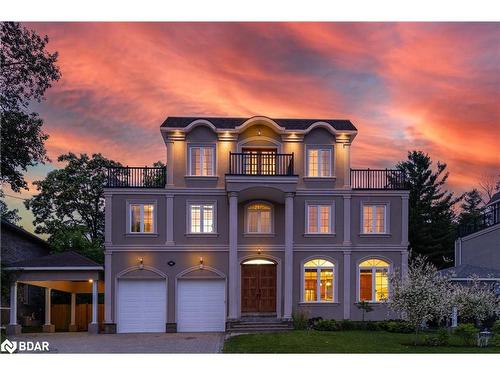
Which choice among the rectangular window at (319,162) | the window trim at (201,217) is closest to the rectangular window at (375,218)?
the rectangular window at (319,162)

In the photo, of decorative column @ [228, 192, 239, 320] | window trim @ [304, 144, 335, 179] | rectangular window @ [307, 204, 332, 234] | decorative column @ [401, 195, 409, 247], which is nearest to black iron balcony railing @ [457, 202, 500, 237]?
decorative column @ [401, 195, 409, 247]

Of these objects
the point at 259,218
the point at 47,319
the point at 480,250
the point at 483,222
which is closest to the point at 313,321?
the point at 259,218

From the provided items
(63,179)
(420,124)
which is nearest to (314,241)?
(420,124)

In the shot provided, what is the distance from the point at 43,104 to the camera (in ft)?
73.2

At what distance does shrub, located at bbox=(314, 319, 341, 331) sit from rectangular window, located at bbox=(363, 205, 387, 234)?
3.92 m

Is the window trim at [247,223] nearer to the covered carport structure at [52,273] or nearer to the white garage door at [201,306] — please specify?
the white garage door at [201,306]

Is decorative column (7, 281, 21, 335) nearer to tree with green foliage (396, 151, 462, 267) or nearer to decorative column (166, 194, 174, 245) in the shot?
decorative column (166, 194, 174, 245)

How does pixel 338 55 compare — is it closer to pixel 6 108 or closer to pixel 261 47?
Answer: pixel 261 47

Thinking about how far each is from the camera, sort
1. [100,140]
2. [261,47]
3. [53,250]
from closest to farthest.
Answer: [261,47] < [100,140] < [53,250]

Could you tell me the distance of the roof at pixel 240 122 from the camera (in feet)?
73.8

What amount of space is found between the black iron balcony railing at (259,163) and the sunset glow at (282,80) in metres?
1.87

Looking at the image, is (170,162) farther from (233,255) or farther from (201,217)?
(233,255)

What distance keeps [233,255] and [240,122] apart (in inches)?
207

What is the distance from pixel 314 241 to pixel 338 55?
684cm
